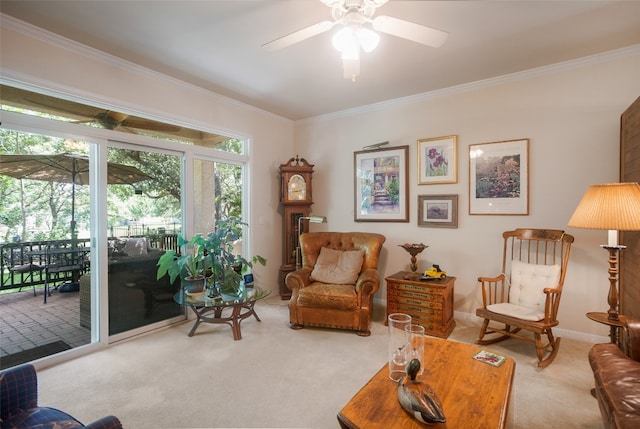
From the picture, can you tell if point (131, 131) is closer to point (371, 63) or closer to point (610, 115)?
point (371, 63)

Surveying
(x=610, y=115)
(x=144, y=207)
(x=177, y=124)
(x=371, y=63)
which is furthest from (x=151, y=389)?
(x=610, y=115)

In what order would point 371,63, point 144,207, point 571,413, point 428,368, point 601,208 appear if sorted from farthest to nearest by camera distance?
point 144,207 < point 371,63 < point 601,208 < point 571,413 < point 428,368

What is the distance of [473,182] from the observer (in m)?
3.51

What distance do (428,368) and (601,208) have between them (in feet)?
5.39

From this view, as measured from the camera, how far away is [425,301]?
318cm

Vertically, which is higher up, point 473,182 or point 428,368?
point 473,182

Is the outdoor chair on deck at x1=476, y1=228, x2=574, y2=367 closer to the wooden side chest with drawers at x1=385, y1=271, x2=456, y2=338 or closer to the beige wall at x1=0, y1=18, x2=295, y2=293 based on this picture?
the wooden side chest with drawers at x1=385, y1=271, x2=456, y2=338

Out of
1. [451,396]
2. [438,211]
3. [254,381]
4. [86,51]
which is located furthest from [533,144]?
[86,51]

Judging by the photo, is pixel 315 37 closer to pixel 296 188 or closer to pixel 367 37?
pixel 367 37

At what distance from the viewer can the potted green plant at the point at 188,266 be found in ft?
10.4

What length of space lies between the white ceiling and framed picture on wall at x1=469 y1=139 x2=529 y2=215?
2.64ft

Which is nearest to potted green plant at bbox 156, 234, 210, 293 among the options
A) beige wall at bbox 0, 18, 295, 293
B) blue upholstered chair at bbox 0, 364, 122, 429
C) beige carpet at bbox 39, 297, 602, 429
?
beige carpet at bbox 39, 297, 602, 429

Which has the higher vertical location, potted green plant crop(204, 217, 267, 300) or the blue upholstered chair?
potted green plant crop(204, 217, 267, 300)

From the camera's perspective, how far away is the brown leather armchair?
3.14 meters
